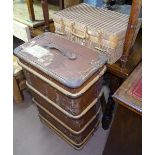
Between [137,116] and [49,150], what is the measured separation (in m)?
0.84

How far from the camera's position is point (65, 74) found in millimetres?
789

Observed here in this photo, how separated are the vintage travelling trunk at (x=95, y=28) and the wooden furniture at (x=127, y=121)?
0.55ft

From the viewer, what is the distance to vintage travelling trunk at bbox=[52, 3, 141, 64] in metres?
0.88

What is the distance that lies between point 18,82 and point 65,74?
A: 2.82 ft

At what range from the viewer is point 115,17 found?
99 centimetres

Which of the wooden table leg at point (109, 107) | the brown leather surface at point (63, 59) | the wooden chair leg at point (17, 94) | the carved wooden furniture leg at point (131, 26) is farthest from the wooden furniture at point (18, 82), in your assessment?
the carved wooden furniture leg at point (131, 26)

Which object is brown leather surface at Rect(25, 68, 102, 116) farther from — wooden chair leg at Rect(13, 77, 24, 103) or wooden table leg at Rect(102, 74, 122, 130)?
wooden chair leg at Rect(13, 77, 24, 103)

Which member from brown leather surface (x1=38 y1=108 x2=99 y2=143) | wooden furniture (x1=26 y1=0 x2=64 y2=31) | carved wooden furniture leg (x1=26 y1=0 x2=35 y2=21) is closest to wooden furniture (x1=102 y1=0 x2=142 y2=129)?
brown leather surface (x1=38 y1=108 x2=99 y2=143)

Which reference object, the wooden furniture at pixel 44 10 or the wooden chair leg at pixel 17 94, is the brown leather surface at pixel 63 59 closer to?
the wooden furniture at pixel 44 10

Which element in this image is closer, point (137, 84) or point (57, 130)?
point (137, 84)

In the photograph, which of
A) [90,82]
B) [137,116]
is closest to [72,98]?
[90,82]

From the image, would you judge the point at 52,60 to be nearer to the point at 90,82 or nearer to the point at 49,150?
the point at 90,82

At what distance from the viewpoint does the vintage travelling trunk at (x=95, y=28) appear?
0.88 meters
